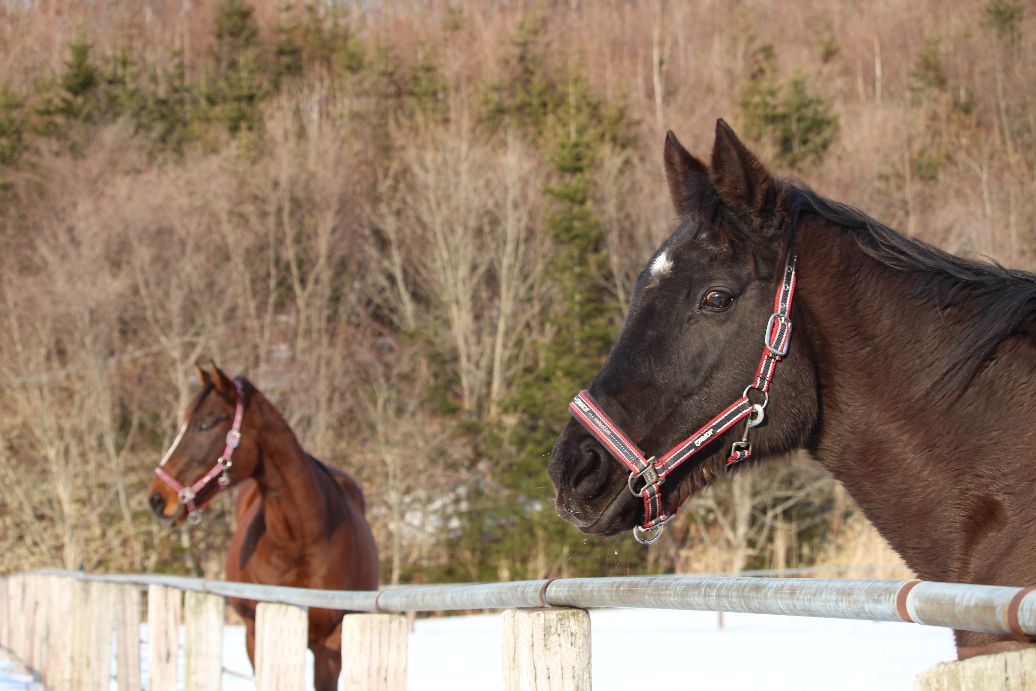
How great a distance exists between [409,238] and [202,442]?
2047cm

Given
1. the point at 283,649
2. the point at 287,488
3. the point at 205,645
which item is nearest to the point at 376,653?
the point at 283,649

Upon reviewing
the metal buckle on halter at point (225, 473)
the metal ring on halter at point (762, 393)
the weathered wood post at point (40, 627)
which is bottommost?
the weathered wood post at point (40, 627)

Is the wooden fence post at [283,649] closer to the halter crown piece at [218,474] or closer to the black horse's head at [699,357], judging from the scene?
the black horse's head at [699,357]

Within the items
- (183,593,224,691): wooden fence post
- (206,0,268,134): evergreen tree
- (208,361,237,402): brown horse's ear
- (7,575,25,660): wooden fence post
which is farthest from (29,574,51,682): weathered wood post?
(206,0,268,134): evergreen tree

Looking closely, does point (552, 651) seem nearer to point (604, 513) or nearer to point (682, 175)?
point (604, 513)

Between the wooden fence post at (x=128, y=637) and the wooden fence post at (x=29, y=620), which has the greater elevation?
the wooden fence post at (x=128, y=637)

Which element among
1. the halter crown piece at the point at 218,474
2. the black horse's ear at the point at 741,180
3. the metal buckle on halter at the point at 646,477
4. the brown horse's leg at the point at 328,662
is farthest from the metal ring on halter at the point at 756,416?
the halter crown piece at the point at 218,474

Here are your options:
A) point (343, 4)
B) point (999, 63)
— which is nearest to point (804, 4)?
point (999, 63)

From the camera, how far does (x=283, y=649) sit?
3.81m

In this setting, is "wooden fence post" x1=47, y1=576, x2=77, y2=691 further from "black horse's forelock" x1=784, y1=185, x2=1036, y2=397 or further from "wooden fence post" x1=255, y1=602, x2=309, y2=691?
"black horse's forelock" x1=784, y1=185, x2=1036, y2=397

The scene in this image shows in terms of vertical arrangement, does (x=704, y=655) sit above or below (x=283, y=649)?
below

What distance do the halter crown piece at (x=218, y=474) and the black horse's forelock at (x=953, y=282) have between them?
4.94m

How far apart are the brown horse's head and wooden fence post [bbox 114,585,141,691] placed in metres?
0.80

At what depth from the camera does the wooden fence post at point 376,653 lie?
3131mm
